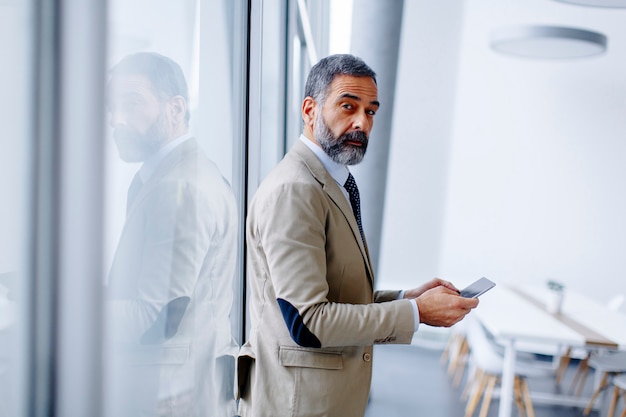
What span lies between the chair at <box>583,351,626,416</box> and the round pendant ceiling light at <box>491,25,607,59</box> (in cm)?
246

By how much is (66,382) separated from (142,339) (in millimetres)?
295

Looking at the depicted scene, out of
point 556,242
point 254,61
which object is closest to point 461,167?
point 556,242

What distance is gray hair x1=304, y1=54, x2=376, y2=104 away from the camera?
1.56 meters

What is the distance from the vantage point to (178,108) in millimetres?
1301

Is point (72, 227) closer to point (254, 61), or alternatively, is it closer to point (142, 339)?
point (142, 339)

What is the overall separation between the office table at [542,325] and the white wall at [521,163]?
0.97 meters

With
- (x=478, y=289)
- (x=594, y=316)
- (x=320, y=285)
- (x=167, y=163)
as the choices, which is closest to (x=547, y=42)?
(x=594, y=316)

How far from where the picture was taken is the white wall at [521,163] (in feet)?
17.8

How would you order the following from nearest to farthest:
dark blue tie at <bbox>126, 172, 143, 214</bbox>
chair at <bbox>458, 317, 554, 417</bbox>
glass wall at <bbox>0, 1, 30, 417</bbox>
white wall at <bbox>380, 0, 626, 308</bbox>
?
glass wall at <bbox>0, 1, 30, 417</bbox>
dark blue tie at <bbox>126, 172, 143, 214</bbox>
chair at <bbox>458, 317, 554, 417</bbox>
white wall at <bbox>380, 0, 626, 308</bbox>

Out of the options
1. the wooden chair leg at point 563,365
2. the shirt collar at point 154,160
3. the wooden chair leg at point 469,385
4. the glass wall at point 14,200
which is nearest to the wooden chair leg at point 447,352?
the wooden chair leg at point 469,385

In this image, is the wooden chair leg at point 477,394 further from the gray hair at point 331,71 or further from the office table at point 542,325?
the gray hair at point 331,71

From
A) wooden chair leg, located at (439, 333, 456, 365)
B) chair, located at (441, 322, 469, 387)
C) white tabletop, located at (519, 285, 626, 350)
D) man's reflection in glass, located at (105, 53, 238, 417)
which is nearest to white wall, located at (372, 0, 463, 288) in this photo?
wooden chair leg, located at (439, 333, 456, 365)

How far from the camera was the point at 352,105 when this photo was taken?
5.16 feet

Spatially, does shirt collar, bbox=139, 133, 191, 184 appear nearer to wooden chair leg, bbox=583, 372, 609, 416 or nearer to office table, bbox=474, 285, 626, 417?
office table, bbox=474, 285, 626, 417
